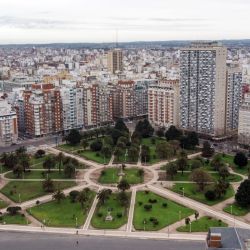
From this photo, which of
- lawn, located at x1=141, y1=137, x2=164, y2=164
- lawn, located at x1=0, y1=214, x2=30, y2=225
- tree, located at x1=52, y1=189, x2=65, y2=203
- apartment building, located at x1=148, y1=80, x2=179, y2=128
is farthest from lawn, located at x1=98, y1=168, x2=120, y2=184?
apartment building, located at x1=148, y1=80, x2=179, y2=128

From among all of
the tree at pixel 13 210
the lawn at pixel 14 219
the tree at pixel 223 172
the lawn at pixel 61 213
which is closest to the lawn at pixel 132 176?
the lawn at pixel 61 213

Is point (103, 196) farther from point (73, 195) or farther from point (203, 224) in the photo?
point (203, 224)

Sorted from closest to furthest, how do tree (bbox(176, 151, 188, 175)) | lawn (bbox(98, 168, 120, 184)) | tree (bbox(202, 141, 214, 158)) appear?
lawn (bbox(98, 168, 120, 184))
tree (bbox(176, 151, 188, 175))
tree (bbox(202, 141, 214, 158))

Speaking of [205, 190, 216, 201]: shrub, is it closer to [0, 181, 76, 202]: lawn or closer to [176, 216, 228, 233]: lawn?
[176, 216, 228, 233]: lawn

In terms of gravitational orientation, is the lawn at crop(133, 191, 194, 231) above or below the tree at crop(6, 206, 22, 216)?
below

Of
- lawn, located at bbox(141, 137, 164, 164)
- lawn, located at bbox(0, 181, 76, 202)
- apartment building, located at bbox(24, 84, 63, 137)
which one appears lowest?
lawn, located at bbox(0, 181, 76, 202)

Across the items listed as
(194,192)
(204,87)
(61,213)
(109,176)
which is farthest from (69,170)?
(204,87)

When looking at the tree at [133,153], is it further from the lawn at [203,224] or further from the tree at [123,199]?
the lawn at [203,224]

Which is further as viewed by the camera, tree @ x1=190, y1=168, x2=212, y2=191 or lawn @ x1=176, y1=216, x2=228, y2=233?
tree @ x1=190, y1=168, x2=212, y2=191
